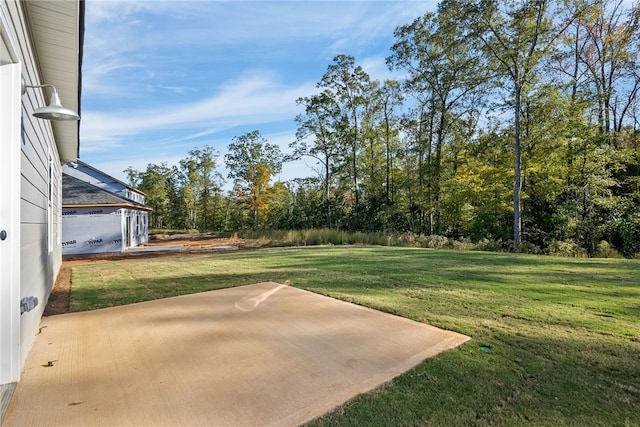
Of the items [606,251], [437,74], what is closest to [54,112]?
[606,251]

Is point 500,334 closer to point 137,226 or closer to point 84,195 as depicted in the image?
point 84,195

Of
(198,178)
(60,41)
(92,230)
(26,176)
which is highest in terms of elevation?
(198,178)

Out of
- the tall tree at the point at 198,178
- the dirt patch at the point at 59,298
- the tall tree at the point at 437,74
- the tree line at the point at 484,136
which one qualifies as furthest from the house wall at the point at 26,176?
the tall tree at the point at 198,178

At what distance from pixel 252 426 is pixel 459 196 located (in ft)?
57.7

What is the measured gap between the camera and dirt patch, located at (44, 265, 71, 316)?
162 inches

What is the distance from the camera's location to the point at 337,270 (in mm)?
6652

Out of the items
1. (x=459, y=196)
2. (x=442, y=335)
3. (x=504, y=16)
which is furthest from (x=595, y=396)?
(x=459, y=196)

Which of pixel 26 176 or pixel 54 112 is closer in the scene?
Result: pixel 54 112

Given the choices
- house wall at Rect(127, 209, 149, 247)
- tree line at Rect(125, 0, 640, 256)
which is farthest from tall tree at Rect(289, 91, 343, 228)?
house wall at Rect(127, 209, 149, 247)

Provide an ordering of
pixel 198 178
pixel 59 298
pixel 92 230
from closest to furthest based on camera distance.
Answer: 1. pixel 59 298
2. pixel 92 230
3. pixel 198 178

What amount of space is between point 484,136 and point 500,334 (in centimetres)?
1849

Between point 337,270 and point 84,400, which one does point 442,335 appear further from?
point 337,270

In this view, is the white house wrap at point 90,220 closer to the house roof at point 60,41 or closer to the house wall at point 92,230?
the house wall at point 92,230

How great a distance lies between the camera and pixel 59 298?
494cm
